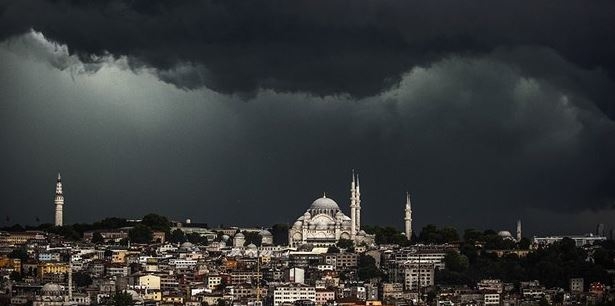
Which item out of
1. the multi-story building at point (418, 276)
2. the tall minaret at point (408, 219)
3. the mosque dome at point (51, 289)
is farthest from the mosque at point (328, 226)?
the mosque dome at point (51, 289)

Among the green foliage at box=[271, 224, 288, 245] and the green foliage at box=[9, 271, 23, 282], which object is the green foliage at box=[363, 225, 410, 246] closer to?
the green foliage at box=[271, 224, 288, 245]

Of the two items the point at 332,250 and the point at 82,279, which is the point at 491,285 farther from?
the point at 82,279

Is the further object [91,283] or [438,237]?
[438,237]

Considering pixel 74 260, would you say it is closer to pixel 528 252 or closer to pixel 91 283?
pixel 91 283

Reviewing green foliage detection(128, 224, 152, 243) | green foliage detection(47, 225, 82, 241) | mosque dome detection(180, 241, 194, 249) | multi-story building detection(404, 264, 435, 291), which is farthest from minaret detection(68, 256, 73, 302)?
multi-story building detection(404, 264, 435, 291)

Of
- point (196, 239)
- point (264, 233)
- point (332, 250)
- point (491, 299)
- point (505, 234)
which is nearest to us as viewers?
point (491, 299)

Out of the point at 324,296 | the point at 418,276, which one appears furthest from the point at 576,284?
the point at 324,296

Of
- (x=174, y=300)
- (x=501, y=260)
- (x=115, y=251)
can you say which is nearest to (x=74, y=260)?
(x=115, y=251)
